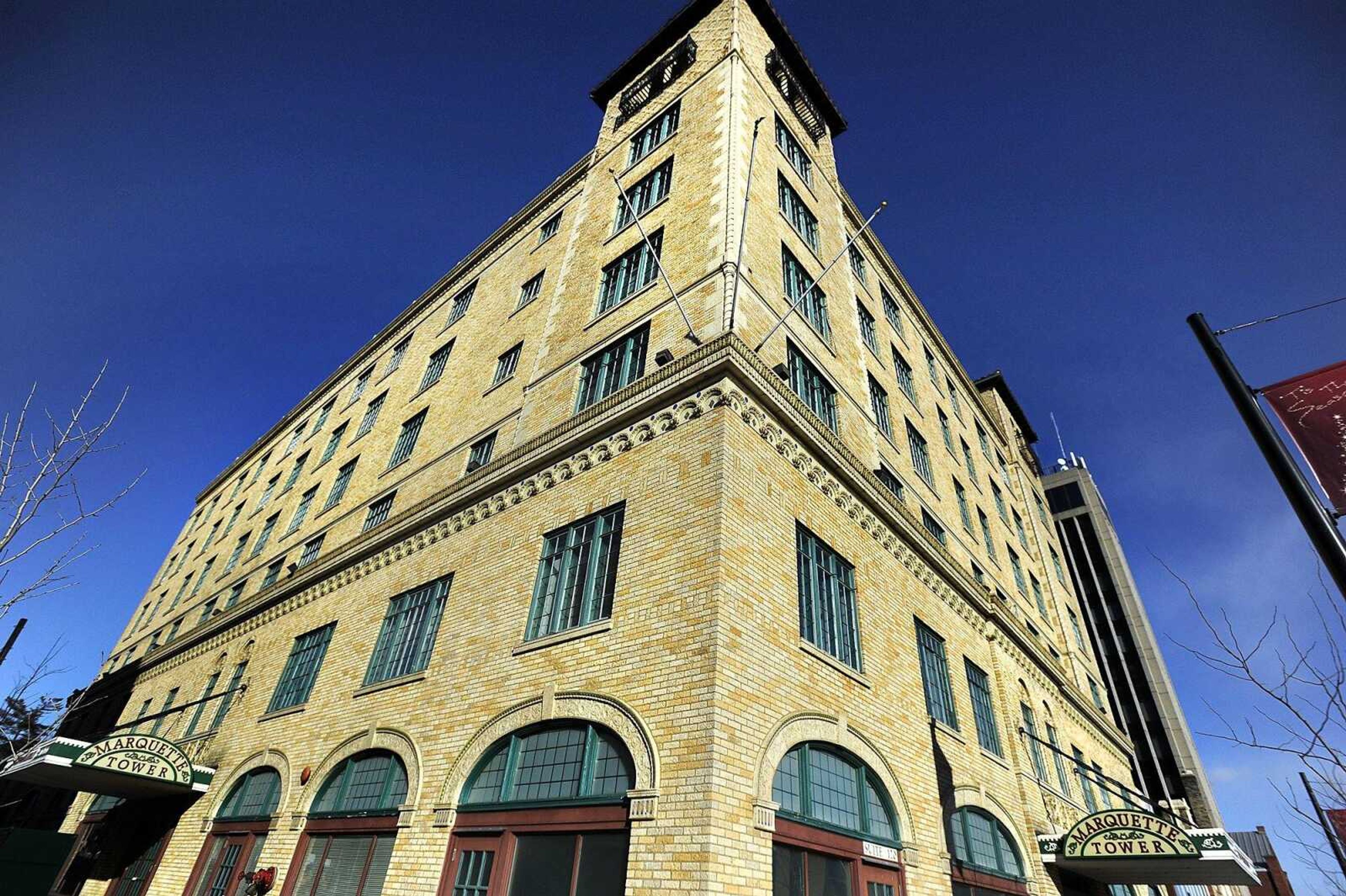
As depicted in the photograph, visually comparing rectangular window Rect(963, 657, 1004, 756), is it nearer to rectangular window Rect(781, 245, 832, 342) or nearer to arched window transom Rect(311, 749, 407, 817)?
rectangular window Rect(781, 245, 832, 342)

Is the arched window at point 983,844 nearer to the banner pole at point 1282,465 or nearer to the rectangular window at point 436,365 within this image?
the banner pole at point 1282,465

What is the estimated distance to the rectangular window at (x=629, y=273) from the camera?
17.0 meters

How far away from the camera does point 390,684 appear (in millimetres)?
14055

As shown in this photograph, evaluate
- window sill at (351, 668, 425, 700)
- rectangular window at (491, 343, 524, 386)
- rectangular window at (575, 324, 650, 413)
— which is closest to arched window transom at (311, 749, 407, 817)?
window sill at (351, 668, 425, 700)

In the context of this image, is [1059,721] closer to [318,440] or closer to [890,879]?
[890,879]

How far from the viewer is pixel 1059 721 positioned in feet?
76.7

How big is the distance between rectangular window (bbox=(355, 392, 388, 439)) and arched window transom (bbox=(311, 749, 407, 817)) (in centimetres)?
1630

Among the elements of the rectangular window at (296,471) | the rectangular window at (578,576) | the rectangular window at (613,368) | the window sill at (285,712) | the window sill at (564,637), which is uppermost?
the rectangular window at (296,471)

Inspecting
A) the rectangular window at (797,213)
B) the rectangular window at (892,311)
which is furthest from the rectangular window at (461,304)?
the rectangular window at (892,311)

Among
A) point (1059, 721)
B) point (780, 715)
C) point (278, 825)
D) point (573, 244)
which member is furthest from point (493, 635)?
point (1059, 721)

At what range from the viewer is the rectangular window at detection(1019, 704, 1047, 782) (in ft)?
60.3

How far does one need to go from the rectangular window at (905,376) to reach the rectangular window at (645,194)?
9860 millimetres

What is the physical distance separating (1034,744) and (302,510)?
1081 inches

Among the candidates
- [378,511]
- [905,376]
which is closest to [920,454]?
[905,376]
